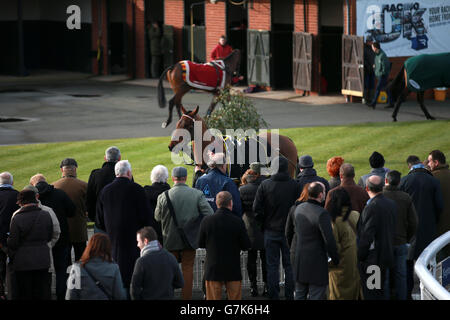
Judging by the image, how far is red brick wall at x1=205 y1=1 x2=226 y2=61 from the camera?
28.8 m

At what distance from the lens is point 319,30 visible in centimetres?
2573

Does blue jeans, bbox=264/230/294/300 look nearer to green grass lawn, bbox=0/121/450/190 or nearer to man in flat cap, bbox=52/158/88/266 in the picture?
man in flat cap, bbox=52/158/88/266

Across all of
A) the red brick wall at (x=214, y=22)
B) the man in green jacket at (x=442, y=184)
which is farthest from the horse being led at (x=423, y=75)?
the man in green jacket at (x=442, y=184)

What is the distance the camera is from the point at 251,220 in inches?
380

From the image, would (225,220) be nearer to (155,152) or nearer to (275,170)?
(275,170)

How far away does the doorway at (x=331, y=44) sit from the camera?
26.1m

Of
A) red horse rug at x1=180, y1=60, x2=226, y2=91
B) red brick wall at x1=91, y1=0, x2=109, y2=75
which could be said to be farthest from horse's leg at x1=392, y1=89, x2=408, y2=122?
red brick wall at x1=91, y1=0, x2=109, y2=75

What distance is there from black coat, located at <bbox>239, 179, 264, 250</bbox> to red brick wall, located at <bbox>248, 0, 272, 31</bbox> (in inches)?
721

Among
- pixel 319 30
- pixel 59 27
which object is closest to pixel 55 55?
pixel 59 27

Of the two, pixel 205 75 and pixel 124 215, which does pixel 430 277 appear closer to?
pixel 124 215

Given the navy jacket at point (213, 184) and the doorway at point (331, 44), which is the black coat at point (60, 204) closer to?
the navy jacket at point (213, 184)

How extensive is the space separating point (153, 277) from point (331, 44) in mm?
19993

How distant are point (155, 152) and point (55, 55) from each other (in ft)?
70.6

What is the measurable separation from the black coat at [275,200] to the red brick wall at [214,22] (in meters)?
20.0
